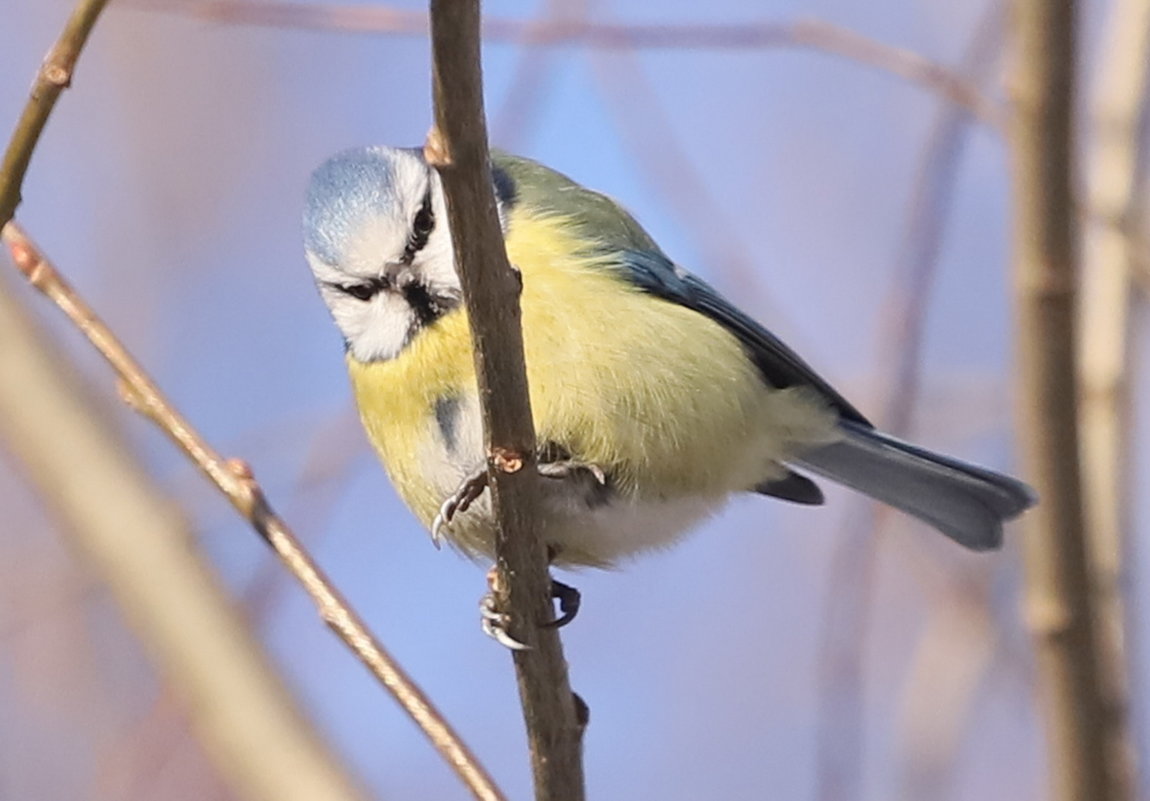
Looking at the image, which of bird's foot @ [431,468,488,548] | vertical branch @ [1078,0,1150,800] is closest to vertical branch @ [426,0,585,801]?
bird's foot @ [431,468,488,548]

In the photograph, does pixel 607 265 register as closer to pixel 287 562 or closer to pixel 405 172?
pixel 405 172

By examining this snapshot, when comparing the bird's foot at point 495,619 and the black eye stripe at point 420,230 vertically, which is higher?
the black eye stripe at point 420,230

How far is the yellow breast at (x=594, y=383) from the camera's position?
→ 171cm

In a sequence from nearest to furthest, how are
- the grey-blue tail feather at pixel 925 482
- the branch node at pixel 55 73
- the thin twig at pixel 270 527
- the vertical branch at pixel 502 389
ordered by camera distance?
the vertical branch at pixel 502 389, the branch node at pixel 55 73, the thin twig at pixel 270 527, the grey-blue tail feather at pixel 925 482

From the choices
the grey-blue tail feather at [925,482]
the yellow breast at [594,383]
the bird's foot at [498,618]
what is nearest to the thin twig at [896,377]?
the grey-blue tail feather at [925,482]

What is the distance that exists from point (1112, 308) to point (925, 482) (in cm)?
70

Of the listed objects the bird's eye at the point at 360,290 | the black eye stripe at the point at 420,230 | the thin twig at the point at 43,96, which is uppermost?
the thin twig at the point at 43,96

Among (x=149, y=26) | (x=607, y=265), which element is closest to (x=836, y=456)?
(x=607, y=265)

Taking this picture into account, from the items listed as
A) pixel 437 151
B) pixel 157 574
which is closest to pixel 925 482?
pixel 157 574

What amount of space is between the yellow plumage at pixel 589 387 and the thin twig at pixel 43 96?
0.66 meters

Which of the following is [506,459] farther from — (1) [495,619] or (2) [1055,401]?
(2) [1055,401]

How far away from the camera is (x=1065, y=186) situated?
1249 millimetres

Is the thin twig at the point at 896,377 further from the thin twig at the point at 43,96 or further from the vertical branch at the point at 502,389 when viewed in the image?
the thin twig at the point at 43,96

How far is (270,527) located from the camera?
1328 millimetres
